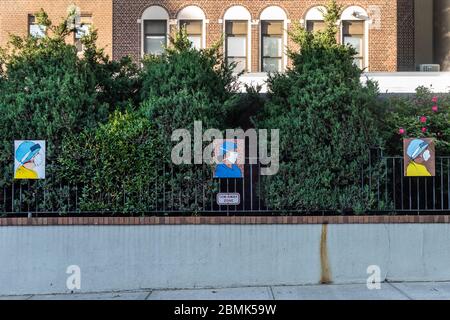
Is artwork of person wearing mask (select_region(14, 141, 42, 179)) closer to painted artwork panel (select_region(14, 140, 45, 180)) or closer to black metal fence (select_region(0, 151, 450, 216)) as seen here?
painted artwork panel (select_region(14, 140, 45, 180))

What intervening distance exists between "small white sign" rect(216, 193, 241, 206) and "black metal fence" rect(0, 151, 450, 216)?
0.10 metres

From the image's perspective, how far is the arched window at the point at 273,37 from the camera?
20.1 meters

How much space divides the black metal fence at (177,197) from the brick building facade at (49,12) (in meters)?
13.4

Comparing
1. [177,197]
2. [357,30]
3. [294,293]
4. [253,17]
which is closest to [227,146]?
[177,197]

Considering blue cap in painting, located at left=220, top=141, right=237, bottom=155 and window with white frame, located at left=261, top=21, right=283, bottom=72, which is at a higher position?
window with white frame, located at left=261, top=21, right=283, bottom=72

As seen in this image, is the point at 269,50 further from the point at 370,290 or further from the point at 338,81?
the point at 370,290

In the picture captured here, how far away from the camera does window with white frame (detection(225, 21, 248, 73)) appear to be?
66.0 feet

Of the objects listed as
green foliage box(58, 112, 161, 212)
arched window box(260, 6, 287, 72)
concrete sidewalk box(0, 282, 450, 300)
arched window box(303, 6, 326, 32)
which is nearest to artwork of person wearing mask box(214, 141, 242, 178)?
green foliage box(58, 112, 161, 212)

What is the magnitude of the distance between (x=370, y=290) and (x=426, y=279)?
1190mm

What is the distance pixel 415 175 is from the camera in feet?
30.1

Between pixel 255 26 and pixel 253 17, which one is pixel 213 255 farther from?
pixel 253 17

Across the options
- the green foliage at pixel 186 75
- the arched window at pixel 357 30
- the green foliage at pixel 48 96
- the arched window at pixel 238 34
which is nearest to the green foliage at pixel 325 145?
the green foliage at pixel 186 75

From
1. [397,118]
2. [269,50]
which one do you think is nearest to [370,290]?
[397,118]

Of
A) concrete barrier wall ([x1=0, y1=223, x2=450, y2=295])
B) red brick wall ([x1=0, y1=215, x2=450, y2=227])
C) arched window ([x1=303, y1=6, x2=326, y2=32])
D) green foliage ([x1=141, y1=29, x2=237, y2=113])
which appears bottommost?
concrete barrier wall ([x1=0, y1=223, x2=450, y2=295])
